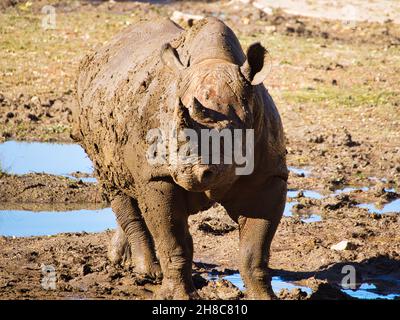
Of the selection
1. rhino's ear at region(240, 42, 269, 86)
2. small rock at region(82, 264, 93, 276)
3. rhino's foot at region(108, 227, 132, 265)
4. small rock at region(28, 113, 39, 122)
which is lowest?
small rock at region(82, 264, 93, 276)

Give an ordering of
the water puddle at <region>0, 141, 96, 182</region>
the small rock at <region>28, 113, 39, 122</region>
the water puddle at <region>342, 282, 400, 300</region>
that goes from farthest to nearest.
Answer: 1. the small rock at <region>28, 113, 39, 122</region>
2. the water puddle at <region>0, 141, 96, 182</region>
3. the water puddle at <region>342, 282, 400, 300</region>

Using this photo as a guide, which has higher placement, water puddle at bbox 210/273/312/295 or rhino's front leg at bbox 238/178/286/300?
rhino's front leg at bbox 238/178/286/300

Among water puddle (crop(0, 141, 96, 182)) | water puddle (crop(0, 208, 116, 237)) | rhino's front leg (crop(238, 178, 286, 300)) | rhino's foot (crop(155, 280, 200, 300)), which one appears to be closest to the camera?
rhino's front leg (crop(238, 178, 286, 300))

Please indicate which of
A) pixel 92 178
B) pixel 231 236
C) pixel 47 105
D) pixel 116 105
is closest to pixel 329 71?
pixel 47 105

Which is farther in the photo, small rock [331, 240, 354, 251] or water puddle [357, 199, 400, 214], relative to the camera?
water puddle [357, 199, 400, 214]

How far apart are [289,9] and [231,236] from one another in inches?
549

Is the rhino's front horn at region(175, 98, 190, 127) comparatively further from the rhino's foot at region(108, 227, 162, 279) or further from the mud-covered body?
the rhino's foot at region(108, 227, 162, 279)

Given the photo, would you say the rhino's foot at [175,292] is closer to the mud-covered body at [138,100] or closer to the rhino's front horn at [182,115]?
Result: the mud-covered body at [138,100]

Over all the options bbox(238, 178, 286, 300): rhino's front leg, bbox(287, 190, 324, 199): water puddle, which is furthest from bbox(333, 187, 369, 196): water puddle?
bbox(238, 178, 286, 300): rhino's front leg

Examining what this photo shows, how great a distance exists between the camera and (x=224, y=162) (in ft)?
21.1

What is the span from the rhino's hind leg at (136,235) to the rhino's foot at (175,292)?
3.96 feet

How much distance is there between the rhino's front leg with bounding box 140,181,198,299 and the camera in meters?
7.45

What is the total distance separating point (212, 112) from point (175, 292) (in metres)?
1.73
